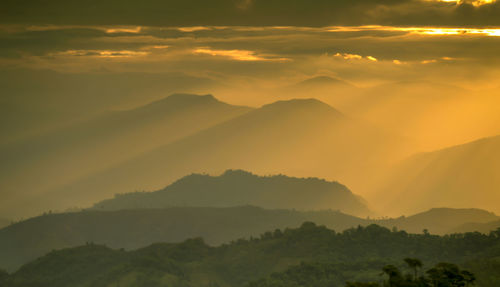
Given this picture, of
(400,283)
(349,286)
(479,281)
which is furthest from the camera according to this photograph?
(479,281)

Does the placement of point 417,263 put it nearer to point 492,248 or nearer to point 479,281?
point 479,281

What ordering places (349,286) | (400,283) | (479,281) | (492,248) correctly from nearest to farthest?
(349,286)
(400,283)
(479,281)
(492,248)

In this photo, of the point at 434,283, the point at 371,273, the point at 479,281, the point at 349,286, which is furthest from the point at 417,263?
the point at 371,273

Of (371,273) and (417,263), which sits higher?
(417,263)

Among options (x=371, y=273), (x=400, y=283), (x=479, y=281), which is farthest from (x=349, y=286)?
(x=371, y=273)

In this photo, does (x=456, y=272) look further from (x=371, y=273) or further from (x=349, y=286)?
(x=371, y=273)

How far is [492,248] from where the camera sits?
198 metres

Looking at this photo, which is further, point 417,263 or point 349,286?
point 417,263

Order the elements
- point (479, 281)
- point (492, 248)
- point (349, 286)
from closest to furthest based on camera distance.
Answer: point (349, 286), point (479, 281), point (492, 248)

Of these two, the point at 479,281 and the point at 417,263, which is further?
the point at 479,281

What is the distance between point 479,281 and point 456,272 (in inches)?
2147

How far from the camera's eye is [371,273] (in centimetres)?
19950

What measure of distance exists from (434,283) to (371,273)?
90.2 metres

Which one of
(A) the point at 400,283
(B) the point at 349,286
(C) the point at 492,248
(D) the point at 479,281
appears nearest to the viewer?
(B) the point at 349,286
